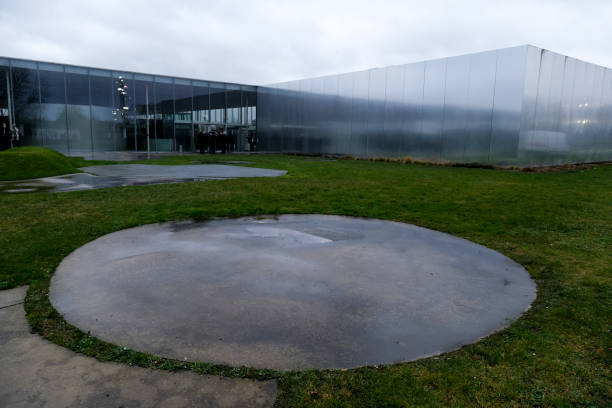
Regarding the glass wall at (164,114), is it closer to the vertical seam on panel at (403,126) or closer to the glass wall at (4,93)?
the glass wall at (4,93)

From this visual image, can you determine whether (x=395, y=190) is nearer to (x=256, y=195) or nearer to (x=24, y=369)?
(x=256, y=195)

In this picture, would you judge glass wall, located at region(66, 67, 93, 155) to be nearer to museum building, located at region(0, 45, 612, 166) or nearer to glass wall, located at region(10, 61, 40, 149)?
museum building, located at region(0, 45, 612, 166)

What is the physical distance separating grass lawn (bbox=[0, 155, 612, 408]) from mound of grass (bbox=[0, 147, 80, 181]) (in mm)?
5388

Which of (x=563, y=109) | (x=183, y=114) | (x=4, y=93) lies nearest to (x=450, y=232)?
(x=563, y=109)

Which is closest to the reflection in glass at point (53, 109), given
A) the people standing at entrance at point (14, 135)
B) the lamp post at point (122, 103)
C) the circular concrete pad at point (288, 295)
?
the people standing at entrance at point (14, 135)

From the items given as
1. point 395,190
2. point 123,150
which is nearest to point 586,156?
point 395,190

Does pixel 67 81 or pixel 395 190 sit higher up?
pixel 67 81

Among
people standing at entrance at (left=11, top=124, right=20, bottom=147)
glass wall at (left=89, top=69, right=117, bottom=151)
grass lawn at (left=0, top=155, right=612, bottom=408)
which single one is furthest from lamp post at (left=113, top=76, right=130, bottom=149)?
grass lawn at (left=0, top=155, right=612, bottom=408)

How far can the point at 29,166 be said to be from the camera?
16250mm

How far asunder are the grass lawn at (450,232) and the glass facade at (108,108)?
77.9 ft

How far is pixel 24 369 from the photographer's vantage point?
3.03 meters

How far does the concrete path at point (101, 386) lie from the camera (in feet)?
8.86

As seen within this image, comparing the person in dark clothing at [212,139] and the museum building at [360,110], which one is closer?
the museum building at [360,110]

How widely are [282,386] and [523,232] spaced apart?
6.58 metres
